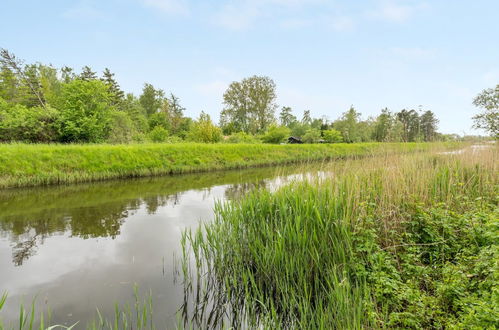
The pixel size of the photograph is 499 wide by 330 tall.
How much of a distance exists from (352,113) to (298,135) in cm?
1108

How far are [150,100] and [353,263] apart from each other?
2390 inches

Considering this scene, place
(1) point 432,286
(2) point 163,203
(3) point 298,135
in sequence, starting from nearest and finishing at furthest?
(1) point 432,286, (2) point 163,203, (3) point 298,135

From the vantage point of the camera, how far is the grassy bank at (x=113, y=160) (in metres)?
12.3

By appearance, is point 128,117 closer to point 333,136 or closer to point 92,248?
point 92,248

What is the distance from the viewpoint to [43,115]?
812 inches

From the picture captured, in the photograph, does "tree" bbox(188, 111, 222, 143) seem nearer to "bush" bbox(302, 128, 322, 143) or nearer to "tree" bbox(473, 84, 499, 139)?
"bush" bbox(302, 128, 322, 143)

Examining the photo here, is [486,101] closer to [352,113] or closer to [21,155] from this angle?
[21,155]

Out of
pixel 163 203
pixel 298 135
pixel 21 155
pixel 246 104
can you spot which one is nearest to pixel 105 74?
pixel 246 104

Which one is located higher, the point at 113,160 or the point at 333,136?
the point at 333,136

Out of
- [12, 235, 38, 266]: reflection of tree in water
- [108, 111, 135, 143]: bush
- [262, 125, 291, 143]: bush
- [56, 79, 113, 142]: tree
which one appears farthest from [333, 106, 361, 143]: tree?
[12, 235, 38, 266]: reflection of tree in water

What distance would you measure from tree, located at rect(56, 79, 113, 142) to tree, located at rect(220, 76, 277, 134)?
35.7 meters

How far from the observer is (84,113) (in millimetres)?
21609

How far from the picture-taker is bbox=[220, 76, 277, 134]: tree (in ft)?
192

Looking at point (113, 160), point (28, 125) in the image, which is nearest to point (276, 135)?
point (113, 160)
